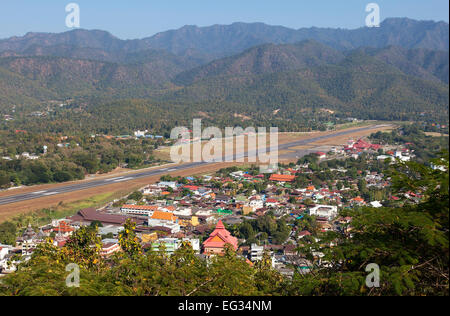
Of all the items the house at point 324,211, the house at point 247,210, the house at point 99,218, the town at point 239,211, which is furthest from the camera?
the house at point 247,210

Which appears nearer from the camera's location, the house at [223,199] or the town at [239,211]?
the town at [239,211]

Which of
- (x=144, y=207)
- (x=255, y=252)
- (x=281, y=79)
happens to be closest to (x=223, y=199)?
(x=144, y=207)

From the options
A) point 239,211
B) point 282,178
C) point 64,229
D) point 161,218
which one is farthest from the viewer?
point 282,178

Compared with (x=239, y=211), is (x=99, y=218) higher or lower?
higher

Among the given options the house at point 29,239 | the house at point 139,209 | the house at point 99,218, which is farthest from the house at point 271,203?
the house at point 29,239

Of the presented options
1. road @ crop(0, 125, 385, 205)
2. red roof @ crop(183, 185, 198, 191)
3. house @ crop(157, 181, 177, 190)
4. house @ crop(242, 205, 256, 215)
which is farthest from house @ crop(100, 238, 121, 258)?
house @ crop(157, 181, 177, 190)

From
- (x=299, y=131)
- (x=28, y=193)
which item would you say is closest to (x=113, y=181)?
(x=28, y=193)

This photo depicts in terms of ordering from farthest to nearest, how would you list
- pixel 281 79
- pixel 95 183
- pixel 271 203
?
pixel 281 79
pixel 95 183
pixel 271 203

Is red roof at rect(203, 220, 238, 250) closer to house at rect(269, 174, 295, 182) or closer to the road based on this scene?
the road

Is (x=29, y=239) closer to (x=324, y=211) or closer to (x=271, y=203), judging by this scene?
(x=271, y=203)

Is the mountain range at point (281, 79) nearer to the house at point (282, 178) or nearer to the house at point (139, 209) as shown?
the house at point (282, 178)
